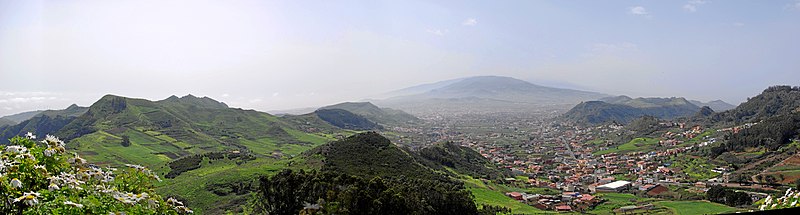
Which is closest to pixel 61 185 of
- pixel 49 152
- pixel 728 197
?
pixel 49 152

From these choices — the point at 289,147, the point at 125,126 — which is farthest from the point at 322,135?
the point at 125,126

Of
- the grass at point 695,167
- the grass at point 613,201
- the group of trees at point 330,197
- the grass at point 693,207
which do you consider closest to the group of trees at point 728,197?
the grass at point 693,207

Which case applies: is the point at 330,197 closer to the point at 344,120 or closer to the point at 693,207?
the point at 693,207


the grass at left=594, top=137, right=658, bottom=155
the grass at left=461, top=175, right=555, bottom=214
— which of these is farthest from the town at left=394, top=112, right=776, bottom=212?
the grass at left=461, top=175, right=555, bottom=214

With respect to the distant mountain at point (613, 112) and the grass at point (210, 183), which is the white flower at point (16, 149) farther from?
the distant mountain at point (613, 112)

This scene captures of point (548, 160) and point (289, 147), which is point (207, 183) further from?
point (548, 160)
